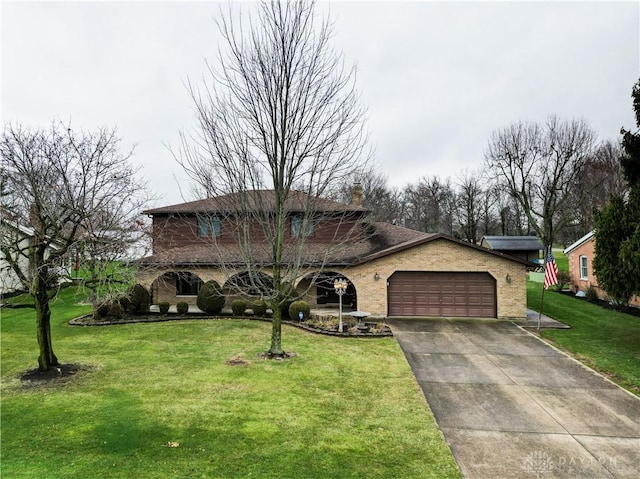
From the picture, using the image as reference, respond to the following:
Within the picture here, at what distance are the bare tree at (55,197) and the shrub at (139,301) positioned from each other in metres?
4.67

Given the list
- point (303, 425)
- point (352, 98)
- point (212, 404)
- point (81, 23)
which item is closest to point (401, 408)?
point (303, 425)

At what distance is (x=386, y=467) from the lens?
5898 mm

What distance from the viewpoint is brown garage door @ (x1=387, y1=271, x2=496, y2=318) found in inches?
744

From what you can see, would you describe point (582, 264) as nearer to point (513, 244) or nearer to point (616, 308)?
point (616, 308)

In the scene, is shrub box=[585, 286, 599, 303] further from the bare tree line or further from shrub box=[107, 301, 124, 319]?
shrub box=[107, 301, 124, 319]

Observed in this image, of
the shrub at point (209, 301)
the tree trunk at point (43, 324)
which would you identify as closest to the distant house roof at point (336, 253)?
the shrub at point (209, 301)

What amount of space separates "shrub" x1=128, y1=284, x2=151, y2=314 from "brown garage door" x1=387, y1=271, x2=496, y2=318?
12381 millimetres

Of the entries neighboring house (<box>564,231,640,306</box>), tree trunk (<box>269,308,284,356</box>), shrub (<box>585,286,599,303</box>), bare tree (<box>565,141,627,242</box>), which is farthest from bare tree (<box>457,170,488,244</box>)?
tree trunk (<box>269,308,284,356</box>)

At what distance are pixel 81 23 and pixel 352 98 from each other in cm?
939

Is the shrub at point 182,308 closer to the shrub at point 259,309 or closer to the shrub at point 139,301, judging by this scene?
the shrub at point 139,301

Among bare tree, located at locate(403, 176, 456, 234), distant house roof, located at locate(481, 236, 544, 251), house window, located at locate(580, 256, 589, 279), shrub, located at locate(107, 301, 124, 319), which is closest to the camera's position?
shrub, located at locate(107, 301, 124, 319)

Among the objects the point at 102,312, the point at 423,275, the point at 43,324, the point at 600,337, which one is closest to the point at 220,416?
the point at 43,324

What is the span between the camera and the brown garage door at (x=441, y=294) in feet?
62.0

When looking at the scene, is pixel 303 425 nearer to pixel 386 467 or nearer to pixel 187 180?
pixel 386 467
